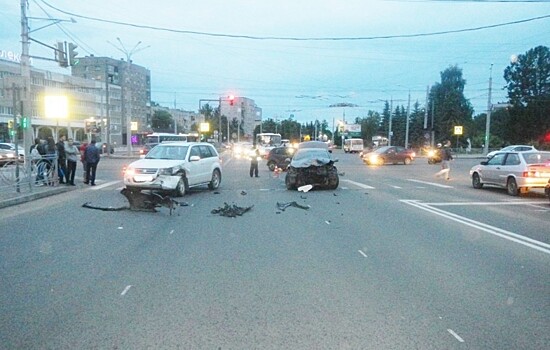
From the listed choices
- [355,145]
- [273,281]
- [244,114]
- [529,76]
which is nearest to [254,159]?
[273,281]

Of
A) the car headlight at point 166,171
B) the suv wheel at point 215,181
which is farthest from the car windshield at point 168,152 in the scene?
the suv wheel at point 215,181

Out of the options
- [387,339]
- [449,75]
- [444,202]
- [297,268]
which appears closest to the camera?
[387,339]

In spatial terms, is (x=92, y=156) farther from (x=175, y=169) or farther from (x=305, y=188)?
(x=305, y=188)

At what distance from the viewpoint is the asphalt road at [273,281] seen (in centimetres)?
441

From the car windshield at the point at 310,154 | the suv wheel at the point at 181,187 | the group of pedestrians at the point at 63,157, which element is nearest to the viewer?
the suv wheel at the point at 181,187

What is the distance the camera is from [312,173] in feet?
58.9

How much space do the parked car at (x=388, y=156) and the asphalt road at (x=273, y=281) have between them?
29.1m

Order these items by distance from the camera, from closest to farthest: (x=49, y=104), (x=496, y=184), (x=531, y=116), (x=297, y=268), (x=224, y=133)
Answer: (x=297, y=268) → (x=496, y=184) → (x=49, y=104) → (x=531, y=116) → (x=224, y=133)

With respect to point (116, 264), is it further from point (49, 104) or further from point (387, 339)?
point (49, 104)

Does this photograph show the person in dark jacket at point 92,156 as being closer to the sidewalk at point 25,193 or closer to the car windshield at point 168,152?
the sidewalk at point 25,193

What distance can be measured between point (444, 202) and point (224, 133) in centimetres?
11419

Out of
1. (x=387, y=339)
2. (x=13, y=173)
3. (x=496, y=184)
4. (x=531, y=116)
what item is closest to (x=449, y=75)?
(x=531, y=116)

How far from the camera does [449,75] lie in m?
101

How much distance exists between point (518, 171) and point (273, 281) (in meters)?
13.4
